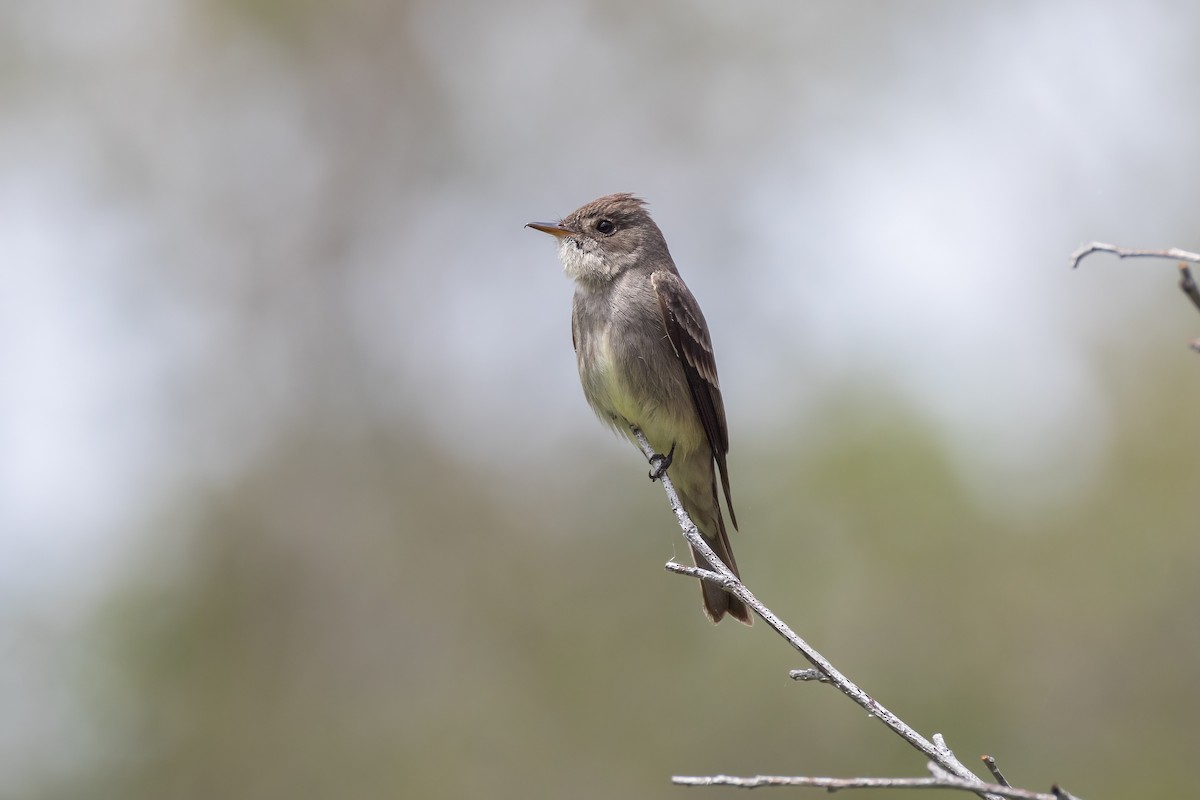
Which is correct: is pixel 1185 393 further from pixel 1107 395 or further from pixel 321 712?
pixel 321 712

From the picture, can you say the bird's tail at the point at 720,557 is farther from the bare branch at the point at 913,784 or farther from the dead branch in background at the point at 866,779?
the bare branch at the point at 913,784

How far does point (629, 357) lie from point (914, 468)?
29.0 feet

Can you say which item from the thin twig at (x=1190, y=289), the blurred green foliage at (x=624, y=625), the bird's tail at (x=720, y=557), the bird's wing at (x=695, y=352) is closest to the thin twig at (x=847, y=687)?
the thin twig at (x=1190, y=289)

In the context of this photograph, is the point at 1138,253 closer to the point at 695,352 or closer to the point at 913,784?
the point at 913,784

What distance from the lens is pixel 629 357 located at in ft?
20.5

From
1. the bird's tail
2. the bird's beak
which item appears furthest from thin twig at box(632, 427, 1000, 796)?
the bird's beak

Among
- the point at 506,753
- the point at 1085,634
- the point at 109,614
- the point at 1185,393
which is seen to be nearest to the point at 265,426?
the point at 109,614

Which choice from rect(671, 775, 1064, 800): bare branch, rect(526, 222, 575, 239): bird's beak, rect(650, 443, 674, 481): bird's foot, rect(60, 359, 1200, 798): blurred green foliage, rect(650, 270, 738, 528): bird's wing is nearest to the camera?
rect(671, 775, 1064, 800): bare branch

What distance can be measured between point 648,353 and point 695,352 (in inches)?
11.6

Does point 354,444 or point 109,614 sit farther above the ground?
point 354,444

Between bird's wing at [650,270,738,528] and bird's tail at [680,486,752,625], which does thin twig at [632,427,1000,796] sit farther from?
bird's wing at [650,270,738,528]

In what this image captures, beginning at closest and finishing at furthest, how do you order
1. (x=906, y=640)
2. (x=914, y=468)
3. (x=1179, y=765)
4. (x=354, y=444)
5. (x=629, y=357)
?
1. (x=629, y=357)
2. (x=1179, y=765)
3. (x=906, y=640)
4. (x=914, y=468)
5. (x=354, y=444)

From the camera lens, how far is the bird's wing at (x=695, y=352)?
21.0 feet

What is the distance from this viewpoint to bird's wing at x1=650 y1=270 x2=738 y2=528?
21.0 feet
